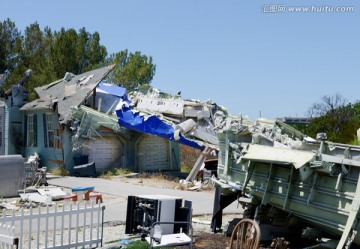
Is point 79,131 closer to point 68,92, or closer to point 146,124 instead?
point 68,92

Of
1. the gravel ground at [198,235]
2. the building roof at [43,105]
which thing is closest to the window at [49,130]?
the building roof at [43,105]

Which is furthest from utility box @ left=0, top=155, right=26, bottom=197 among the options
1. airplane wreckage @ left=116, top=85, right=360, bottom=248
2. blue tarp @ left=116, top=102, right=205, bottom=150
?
airplane wreckage @ left=116, top=85, right=360, bottom=248

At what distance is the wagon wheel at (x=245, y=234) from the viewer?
25.1ft

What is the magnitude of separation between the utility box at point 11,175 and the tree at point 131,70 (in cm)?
2202

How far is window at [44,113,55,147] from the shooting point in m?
24.9

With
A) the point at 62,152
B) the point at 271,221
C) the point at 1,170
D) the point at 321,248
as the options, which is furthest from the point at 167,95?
the point at 321,248

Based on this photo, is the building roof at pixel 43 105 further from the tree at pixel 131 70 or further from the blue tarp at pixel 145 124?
the tree at pixel 131 70

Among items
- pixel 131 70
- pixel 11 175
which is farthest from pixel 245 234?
pixel 131 70

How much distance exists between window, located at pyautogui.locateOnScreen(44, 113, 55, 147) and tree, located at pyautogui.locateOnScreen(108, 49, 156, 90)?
13.6 meters

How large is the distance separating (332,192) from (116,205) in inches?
330

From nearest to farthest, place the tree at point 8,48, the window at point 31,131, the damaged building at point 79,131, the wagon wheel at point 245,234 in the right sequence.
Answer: the wagon wheel at point 245,234, the damaged building at point 79,131, the window at point 31,131, the tree at point 8,48

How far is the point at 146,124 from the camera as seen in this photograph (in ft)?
74.8

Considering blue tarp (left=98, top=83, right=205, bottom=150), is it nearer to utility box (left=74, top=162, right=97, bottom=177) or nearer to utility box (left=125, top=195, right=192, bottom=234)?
utility box (left=74, top=162, right=97, bottom=177)

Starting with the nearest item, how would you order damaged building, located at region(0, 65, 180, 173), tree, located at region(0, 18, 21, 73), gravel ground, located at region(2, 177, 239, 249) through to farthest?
1. gravel ground, located at region(2, 177, 239, 249)
2. damaged building, located at region(0, 65, 180, 173)
3. tree, located at region(0, 18, 21, 73)
